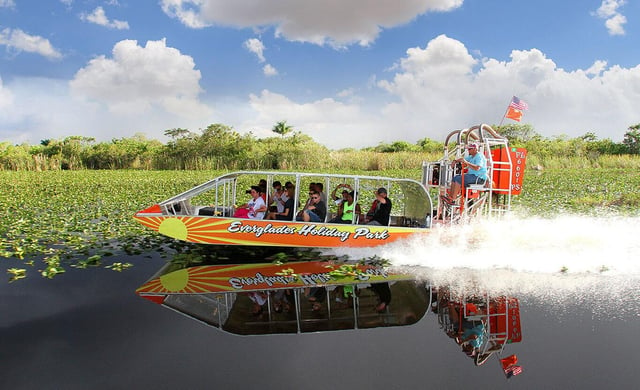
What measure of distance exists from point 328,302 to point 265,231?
272 centimetres

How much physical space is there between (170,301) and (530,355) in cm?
526

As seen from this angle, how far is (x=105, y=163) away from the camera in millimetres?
47062

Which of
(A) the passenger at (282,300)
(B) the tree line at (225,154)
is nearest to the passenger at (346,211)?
(A) the passenger at (282,300)

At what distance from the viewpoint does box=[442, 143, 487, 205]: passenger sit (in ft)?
31.7

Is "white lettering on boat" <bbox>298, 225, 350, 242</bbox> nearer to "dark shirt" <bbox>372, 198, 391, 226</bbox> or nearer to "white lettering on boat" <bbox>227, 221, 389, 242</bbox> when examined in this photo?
"white lettering on boat" <bbox>227, 221, 389, 242</bbox>

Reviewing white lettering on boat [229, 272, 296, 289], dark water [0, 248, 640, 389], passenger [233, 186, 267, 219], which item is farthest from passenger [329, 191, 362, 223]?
dark water [0, 248, 640, 389]

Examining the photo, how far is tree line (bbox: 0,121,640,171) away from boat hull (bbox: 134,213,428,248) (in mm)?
28826

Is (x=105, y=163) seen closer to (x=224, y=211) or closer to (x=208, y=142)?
(x=208, y=142)

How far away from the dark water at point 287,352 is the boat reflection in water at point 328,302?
0.64 feet

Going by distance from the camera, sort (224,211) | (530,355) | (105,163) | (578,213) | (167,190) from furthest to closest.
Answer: (105,163), (167,190), (578,213), (224,211), (530,355)

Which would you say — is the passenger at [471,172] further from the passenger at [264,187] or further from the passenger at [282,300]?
the passenger at [282,300]

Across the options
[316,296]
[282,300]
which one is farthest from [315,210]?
[282,300]

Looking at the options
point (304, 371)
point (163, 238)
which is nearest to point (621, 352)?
point (304, 371)

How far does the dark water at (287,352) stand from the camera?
4.96 m
